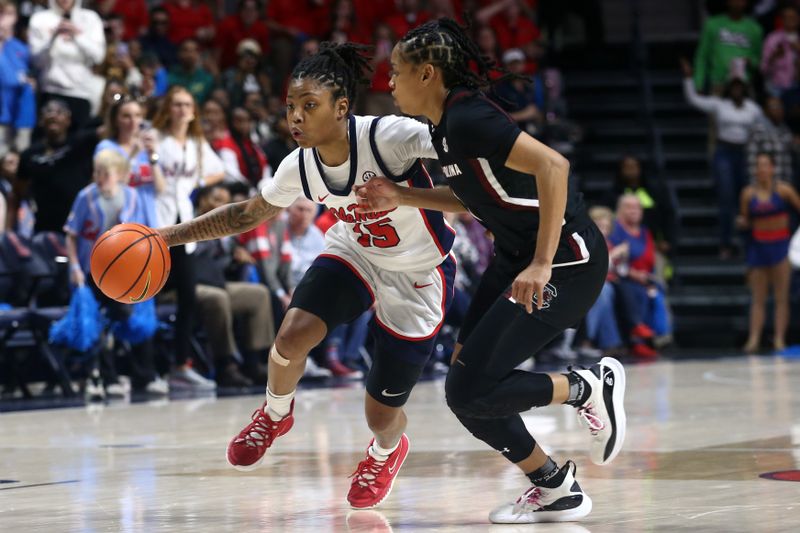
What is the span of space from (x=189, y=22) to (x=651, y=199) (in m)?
5.48

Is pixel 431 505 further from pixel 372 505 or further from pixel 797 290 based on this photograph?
pixel 797 290

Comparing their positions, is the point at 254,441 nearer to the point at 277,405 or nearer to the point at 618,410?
the point at 277,405

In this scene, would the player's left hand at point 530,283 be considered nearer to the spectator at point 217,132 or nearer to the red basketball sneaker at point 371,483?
the red basketball sneaker at point 371,483

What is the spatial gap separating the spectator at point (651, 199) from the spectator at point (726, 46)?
1.99 meters

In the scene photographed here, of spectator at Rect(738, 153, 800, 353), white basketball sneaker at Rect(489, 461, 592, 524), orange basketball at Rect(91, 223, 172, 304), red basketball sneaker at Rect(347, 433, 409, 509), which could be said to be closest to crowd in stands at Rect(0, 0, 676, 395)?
spectator at Rect(738, 153, 800, 353)

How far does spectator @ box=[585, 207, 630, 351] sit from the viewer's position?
14.2m

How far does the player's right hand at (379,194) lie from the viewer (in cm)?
508

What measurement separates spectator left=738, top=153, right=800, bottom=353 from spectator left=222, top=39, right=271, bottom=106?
543 cm

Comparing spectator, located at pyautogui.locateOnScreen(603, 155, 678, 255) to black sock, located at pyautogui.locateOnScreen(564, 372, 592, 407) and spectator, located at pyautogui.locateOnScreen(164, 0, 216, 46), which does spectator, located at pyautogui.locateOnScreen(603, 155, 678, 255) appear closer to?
spectator, located at pyautogui.locateOnScreen(164, 0, 216, 46)

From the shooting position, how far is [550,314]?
4.91 m

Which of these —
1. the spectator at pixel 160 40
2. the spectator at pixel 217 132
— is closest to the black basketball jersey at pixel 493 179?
the spectator at pixel 217 132

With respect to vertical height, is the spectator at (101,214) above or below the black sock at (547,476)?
below

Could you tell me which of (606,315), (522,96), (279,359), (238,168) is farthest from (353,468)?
(522,96)

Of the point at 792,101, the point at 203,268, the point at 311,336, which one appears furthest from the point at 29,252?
the point at 792,101
